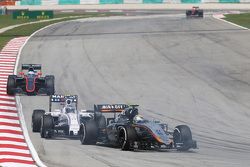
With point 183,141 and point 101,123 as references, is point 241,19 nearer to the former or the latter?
point 101,123

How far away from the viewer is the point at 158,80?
36844 millimetres

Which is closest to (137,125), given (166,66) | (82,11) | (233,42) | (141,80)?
(141,80)

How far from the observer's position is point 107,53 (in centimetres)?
4738

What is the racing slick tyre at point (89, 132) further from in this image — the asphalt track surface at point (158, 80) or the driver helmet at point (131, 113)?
the driver helmet at point (131, 113)

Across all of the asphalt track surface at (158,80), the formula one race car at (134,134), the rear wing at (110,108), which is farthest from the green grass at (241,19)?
the formula one race car at (134,134)

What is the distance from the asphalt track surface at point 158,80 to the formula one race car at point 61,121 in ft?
1.09

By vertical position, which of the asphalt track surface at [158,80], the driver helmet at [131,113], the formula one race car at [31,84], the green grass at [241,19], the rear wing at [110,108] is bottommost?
the green grass at [241,19]

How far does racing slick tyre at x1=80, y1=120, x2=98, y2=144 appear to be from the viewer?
2112 centimetres

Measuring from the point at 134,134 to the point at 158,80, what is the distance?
16.9 m

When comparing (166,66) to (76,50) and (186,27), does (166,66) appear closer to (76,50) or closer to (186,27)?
(76,50)

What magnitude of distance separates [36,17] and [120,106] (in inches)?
2293

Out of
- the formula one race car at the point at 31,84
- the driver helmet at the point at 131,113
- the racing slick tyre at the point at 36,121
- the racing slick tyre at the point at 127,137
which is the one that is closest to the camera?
the racing slick tyre at the point at 127,137

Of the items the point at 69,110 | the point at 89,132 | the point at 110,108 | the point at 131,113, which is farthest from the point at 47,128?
the point at 131,113

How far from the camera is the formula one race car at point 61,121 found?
73.2ft
